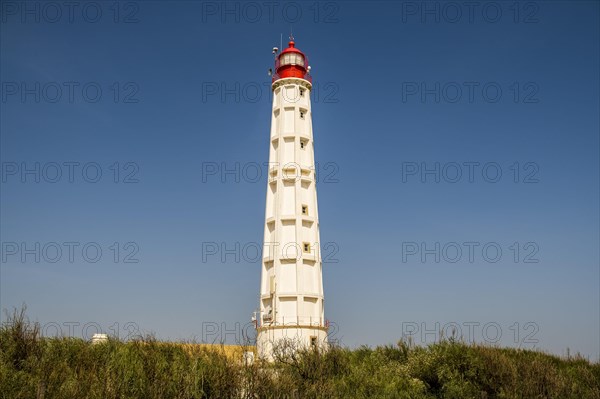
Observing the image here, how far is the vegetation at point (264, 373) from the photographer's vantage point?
1454 centimetres

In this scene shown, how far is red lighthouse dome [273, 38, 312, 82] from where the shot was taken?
38594 millimetres

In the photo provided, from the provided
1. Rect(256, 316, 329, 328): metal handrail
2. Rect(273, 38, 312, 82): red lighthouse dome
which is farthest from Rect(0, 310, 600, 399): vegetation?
Rect(273, 38, 312, 82): red lighthouse dome

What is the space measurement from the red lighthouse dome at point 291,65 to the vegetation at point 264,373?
2067 cm

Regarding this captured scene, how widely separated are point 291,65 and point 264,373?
26.8 meters

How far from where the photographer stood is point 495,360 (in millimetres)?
22172

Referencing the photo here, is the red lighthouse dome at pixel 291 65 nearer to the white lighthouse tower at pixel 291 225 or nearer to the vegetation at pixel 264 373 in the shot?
the white lighthouse tower at pixel 291 225

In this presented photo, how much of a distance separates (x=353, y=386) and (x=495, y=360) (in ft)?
21.0

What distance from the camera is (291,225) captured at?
116 feet

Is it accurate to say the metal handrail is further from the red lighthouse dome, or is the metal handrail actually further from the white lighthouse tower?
the red lighthouse dome

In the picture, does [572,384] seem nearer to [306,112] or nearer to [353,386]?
[353,386]

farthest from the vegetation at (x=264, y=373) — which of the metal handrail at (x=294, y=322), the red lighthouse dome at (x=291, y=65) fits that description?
the red lighthouse dome at (x=291, y=65)

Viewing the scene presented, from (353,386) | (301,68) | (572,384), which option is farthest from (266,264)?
(572,384)

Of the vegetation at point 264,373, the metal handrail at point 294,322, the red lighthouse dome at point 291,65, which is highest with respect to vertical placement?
the red lighthouse dome at point 291,65

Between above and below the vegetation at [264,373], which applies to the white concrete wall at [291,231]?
above
